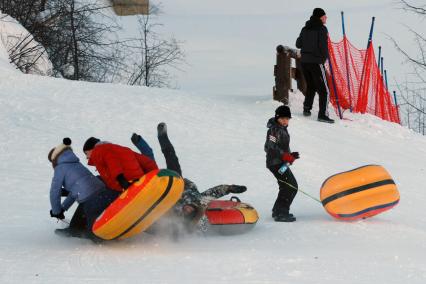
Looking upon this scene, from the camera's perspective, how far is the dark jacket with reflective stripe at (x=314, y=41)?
11.3 m

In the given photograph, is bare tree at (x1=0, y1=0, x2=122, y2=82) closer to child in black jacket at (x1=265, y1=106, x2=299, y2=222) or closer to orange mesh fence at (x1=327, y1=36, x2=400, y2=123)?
orange mesh fence at (x1=327, y1=36, x2=400, y2=123)

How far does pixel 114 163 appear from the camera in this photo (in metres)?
5.60

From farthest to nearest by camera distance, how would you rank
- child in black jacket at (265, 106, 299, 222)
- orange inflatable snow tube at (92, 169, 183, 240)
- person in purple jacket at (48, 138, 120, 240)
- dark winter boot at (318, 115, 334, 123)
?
1. dark winter boot at (318, 115, 334, 123)
2. child in black jacket at (265, 106, 299, 222)
3. person in purple jacket at (48, 138, 120, 240)
4. orange inflatable snow tube at (92, 169, 183, 240)

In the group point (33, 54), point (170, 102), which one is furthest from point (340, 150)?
point (33, 54)

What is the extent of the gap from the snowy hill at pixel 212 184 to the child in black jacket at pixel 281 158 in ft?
0.71

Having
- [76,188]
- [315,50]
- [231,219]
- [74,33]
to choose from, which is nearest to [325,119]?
[315,50]

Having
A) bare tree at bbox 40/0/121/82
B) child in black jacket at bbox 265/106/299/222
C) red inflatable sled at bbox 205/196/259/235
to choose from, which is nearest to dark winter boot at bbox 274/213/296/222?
child in black jacket at bbox 265/106/299/222

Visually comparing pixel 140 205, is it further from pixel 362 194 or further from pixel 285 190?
pixel 362 194

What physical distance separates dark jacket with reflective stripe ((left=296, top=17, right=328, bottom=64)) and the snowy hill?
1017 mm

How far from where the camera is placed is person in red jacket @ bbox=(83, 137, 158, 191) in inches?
220

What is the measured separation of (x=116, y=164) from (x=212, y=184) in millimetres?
3017

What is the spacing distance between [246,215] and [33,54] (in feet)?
36.7

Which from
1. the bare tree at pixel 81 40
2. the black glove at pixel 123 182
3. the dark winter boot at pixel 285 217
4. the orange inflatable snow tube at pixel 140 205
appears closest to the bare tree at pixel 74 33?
the bare tree at pixel 81 40

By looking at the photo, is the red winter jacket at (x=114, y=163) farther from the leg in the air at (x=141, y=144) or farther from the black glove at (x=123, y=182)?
the leg in the air at (x=141, y=144)
